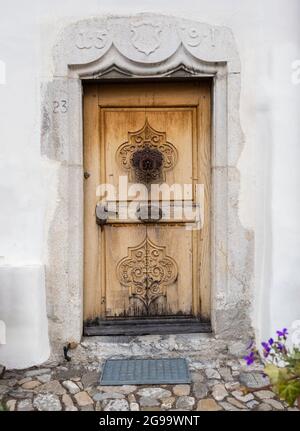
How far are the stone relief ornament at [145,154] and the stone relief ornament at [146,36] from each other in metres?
0.58

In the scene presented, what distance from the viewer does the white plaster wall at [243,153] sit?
2955 millimetres

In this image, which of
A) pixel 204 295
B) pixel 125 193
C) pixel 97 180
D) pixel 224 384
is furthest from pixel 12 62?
pixel 224 384

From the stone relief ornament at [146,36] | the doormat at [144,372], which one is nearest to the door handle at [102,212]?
the doormat at [144,372]

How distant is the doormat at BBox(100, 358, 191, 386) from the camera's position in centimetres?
278

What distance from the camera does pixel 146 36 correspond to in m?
3.02

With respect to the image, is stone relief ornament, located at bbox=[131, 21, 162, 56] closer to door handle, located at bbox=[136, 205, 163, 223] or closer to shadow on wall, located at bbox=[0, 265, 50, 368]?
door handle, located at bbox=[136, 205, 163, 223]

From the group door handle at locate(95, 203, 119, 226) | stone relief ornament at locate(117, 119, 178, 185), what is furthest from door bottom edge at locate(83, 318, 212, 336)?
stone relief ornament at locate(117, 119, 178, 185)

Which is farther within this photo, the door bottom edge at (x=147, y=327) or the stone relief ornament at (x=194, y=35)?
the door bottom edge at (x=147, y=327)

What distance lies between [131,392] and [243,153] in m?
1.83

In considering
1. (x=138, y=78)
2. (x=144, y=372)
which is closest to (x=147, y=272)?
(x=144, y=372)

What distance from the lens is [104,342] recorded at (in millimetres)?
3176

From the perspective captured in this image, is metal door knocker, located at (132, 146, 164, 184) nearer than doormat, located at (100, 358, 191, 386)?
No

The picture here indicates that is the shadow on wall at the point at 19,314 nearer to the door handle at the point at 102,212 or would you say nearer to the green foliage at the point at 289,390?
the door handle at the point at 102,212

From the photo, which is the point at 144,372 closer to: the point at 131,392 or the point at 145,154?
the point at 131,392
